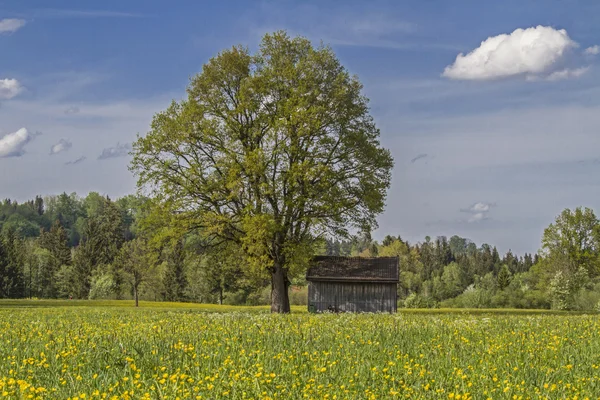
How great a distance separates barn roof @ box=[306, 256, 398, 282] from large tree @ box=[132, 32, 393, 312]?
4890 mm

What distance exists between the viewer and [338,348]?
459 inches

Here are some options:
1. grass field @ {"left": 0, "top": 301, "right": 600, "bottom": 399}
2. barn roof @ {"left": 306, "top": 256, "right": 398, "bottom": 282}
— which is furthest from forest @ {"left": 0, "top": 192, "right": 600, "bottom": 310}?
grass field @ {"left": 0, "top": 301, "right": 600, "bottom": 399}

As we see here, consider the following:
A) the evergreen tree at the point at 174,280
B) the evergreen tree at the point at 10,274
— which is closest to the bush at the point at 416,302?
the evergreen tree at the point at 174,280

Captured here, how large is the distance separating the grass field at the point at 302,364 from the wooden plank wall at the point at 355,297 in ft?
98.8

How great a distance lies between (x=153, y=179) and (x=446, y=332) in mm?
28121

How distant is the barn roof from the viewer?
146 ft

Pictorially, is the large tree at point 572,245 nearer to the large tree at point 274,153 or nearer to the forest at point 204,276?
the forest at point 204,276

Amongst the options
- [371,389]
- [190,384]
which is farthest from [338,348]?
[190,384]

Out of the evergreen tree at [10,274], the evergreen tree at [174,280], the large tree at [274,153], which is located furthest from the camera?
the evergreen tree at [10,274]

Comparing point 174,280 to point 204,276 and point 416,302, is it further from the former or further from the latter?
point 416,302

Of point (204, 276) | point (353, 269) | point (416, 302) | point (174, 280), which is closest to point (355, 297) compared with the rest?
point (353, 269)

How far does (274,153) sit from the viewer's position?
37.6m

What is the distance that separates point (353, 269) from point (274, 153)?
40.3ft

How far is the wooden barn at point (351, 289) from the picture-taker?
44.7 meters
